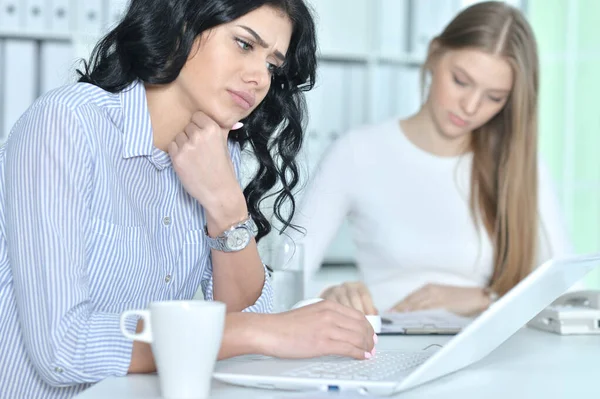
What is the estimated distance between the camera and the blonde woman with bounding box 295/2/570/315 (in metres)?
2.18

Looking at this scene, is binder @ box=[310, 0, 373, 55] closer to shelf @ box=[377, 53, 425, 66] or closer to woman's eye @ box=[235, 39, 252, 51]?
shelf @ box=[377, 53, 425, 66]

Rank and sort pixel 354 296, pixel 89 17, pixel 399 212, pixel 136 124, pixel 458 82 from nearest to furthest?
1. pixel 136 124
2. pixel 354 296
3. pixel 458 82
4. pixel 399 212
5. pixel 89 17

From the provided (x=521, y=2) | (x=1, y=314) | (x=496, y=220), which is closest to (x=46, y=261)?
(x=1, y=314)

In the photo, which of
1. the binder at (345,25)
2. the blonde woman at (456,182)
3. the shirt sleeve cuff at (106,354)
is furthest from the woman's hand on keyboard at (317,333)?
the binder at (345,25)

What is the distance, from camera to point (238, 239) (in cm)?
131

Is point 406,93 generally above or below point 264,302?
above

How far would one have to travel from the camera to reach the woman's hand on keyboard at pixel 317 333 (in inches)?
38.8

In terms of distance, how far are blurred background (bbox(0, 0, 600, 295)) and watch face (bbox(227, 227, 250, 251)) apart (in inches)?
63.4

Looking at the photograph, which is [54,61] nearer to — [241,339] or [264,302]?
[264,302]

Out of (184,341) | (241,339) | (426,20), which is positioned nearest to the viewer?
(184,341)

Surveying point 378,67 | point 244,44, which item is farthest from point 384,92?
point 244,44

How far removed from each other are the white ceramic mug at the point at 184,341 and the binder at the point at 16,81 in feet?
7.86

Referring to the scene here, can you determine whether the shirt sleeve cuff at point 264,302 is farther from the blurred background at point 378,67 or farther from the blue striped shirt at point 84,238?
the blurred background at point 378,67

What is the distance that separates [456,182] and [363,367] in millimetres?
1406
